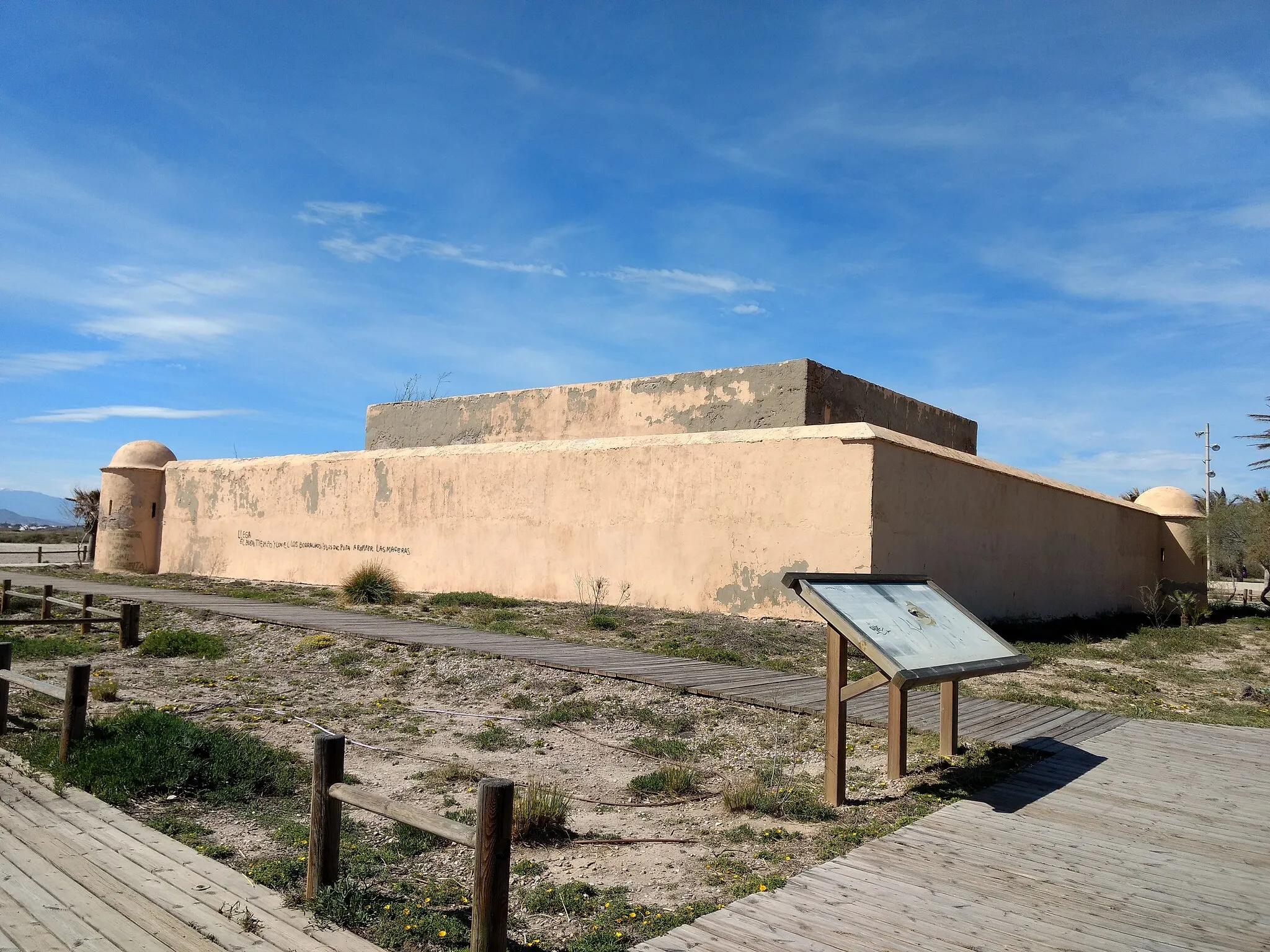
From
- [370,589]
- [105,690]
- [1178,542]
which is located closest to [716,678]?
[105,690]

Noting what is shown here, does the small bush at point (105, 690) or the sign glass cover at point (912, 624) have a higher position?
the sign glass cover at point (912, 624)

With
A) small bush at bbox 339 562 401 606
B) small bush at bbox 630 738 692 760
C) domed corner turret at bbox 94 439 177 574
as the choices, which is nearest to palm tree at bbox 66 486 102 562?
domed corner turret at bbox 94 439 177 574

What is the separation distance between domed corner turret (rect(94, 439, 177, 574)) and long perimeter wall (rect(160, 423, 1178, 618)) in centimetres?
333

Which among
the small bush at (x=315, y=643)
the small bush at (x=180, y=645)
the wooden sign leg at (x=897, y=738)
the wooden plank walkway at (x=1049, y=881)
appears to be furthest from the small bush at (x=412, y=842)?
the small bush at (x=180, y=645)

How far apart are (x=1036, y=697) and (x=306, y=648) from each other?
27.9 ft

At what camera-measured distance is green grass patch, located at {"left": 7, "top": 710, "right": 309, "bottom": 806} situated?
19.0 feet

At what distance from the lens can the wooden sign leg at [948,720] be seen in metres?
6.35

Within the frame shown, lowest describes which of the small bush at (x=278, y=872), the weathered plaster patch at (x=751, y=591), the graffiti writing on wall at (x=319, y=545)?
the small bush at (x=278, y=872)

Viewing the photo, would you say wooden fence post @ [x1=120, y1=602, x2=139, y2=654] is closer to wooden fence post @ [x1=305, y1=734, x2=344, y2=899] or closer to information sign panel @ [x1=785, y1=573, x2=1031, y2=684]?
wooden fence post @ [x1=305, y1=734, x2=344, y2=899]

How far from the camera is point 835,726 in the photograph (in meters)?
5.43

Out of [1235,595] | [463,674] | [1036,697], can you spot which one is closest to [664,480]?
[463,674]

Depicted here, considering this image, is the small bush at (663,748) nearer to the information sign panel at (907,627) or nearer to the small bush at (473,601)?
the information sign panel at (907,627)

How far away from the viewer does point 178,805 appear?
561cm

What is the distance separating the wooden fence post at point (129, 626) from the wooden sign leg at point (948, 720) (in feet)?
34.0
